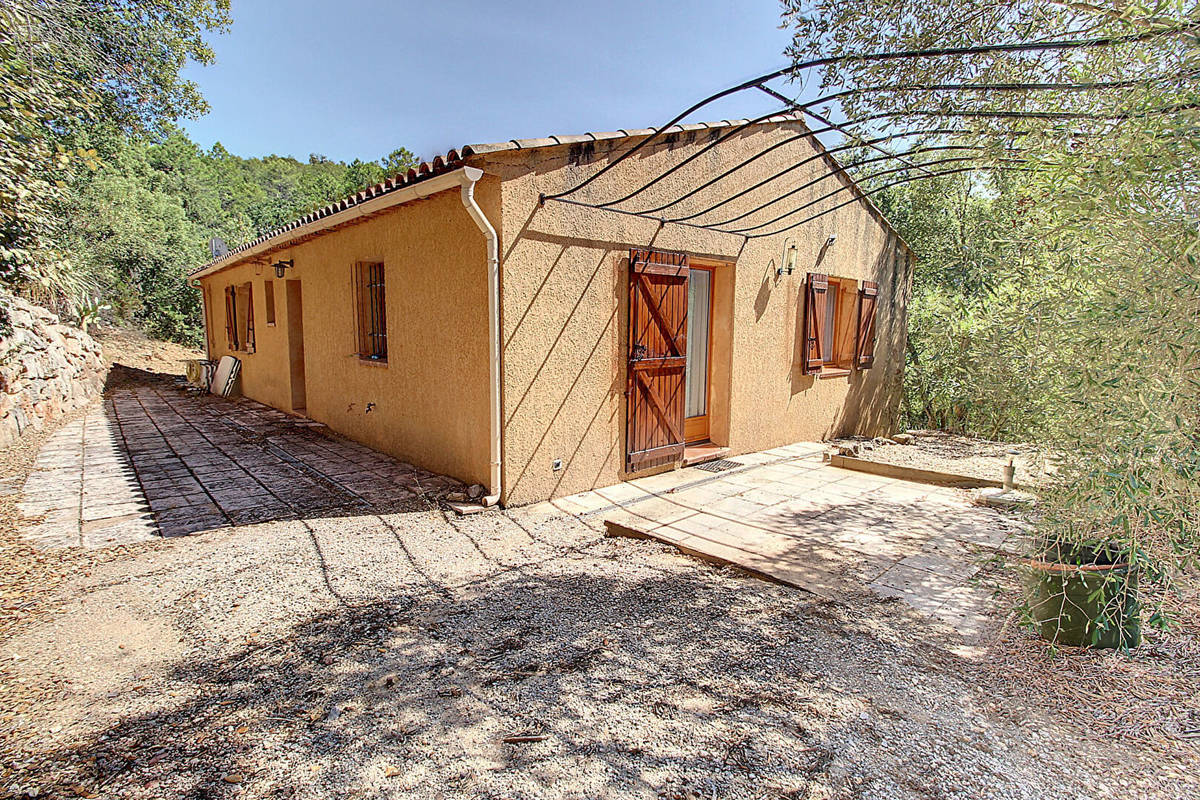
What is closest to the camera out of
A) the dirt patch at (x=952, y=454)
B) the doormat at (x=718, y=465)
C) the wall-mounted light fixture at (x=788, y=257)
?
the doormat at (x=718, y=465)

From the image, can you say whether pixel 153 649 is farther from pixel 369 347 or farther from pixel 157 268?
pixel 157 268

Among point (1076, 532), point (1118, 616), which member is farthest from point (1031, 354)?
point (1118, 616)

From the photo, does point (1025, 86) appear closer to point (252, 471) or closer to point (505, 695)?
point (505, 695)

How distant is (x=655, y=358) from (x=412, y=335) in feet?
8.92

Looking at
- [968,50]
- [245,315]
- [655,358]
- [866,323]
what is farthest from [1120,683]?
[245,315]

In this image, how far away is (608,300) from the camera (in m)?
5.72

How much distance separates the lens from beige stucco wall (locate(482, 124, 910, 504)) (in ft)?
16.6

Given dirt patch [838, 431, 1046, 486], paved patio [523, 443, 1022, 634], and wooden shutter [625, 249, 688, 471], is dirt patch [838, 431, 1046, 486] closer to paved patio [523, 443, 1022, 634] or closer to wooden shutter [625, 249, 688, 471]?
paved patio [523, 443, 1022, 634]

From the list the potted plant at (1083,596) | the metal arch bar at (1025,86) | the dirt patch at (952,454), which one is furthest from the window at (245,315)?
the potted plant at (1083,596)

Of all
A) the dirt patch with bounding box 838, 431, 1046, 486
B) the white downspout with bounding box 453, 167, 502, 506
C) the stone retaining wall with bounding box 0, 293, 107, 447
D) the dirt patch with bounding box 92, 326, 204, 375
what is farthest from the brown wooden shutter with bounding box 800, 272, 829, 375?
the dirt patch with bounding box 92, 326, 204, 375

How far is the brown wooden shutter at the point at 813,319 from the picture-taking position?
8203mm

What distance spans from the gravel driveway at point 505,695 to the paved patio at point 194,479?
1.00 meters

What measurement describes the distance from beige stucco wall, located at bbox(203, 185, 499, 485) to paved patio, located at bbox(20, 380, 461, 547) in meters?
0.39

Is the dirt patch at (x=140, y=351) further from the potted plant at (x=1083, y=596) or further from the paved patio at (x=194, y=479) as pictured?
the potted plant at (x=1083, y=596)
